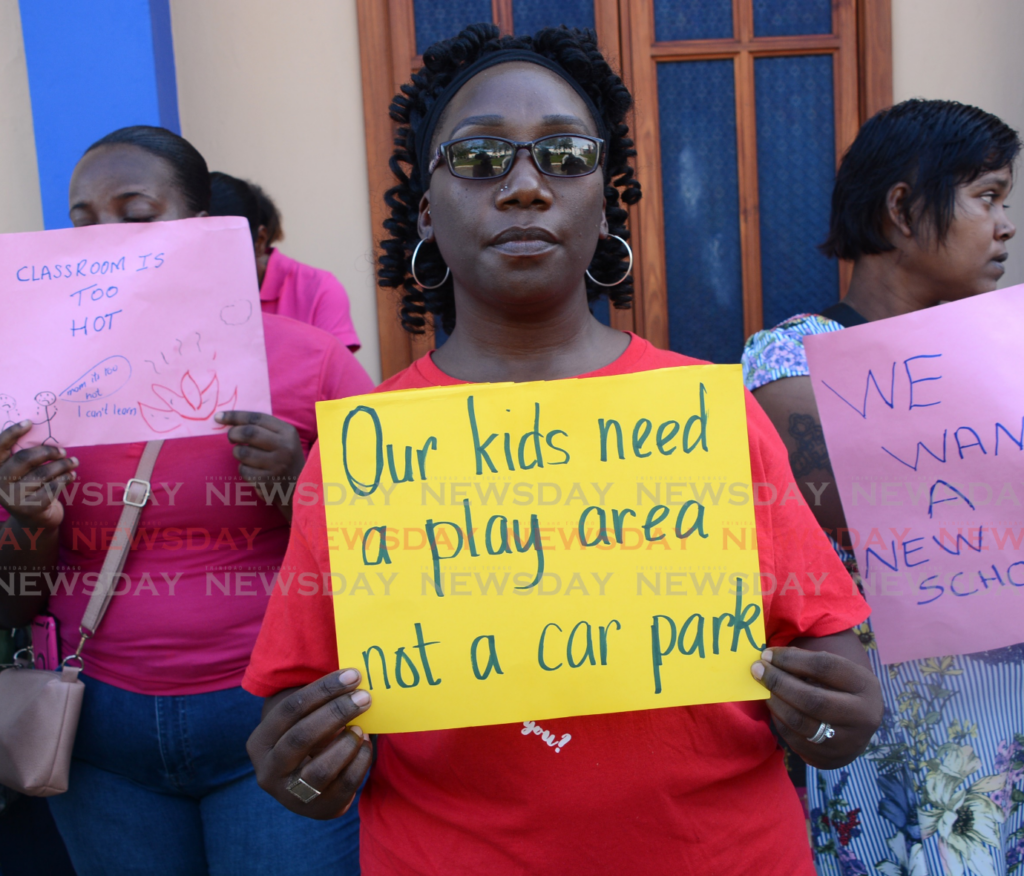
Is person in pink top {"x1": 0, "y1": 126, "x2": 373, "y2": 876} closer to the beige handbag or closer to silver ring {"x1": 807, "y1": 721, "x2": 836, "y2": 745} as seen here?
the beige handbag

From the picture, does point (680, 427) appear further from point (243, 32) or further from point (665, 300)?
point (243, 32)

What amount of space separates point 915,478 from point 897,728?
1.66ft

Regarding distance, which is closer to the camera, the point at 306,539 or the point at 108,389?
the point at 306,539

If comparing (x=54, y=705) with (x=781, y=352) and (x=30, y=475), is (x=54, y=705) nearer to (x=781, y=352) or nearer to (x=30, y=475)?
(x=30, y=475)

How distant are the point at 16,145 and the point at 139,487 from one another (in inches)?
78.2

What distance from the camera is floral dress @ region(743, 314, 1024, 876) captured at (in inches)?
59.9

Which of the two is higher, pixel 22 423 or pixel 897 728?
pixel 22 423

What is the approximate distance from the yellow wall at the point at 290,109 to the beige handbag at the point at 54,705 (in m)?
1.74

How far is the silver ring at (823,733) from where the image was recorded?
39.0 inches

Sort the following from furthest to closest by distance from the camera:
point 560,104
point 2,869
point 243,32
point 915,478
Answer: point 243,32, point 2,869, point 915,478, point 560,104

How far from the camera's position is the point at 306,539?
106 centimetres

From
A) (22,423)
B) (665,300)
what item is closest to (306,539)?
(22,423)

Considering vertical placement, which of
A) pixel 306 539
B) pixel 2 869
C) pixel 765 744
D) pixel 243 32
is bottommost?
pixel 2 869

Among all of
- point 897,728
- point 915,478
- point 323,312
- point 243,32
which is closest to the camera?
point 915,478
